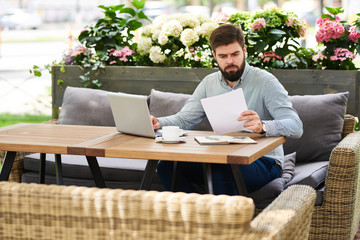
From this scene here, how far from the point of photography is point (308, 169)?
312 cm

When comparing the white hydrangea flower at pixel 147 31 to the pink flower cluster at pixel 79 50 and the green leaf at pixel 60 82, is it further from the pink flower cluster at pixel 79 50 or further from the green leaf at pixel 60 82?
the green leaf at pixel 60 82

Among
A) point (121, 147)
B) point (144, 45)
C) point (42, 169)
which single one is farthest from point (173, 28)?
point (121, 147)

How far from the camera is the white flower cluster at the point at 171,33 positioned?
405 cm

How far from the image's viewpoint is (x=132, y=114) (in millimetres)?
2613

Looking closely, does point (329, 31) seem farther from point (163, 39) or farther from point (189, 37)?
point (163, 39)

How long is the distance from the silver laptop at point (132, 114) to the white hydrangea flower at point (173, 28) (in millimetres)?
1509

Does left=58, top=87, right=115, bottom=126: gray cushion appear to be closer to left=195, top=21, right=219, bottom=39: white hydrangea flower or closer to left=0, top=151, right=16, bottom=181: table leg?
left=195, top=21, right=219, bottom=39: white hydrangea flower

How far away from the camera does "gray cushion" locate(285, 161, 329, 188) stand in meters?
2.91

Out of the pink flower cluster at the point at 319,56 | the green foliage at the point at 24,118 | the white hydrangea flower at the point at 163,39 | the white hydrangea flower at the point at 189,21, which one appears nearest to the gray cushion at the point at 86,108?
the white hydrangea flower at the point at 163,39

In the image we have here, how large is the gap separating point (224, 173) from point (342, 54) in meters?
1.59

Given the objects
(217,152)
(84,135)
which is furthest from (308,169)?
(84,135)

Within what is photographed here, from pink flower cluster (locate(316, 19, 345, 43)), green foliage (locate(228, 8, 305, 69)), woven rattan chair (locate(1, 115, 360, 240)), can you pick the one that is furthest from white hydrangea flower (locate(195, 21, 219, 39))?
woven rattan chair (locate(1, 115, 360, 240))

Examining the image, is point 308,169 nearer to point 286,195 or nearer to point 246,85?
point 246,85

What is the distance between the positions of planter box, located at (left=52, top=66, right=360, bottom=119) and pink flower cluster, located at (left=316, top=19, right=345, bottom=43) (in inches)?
10.2
